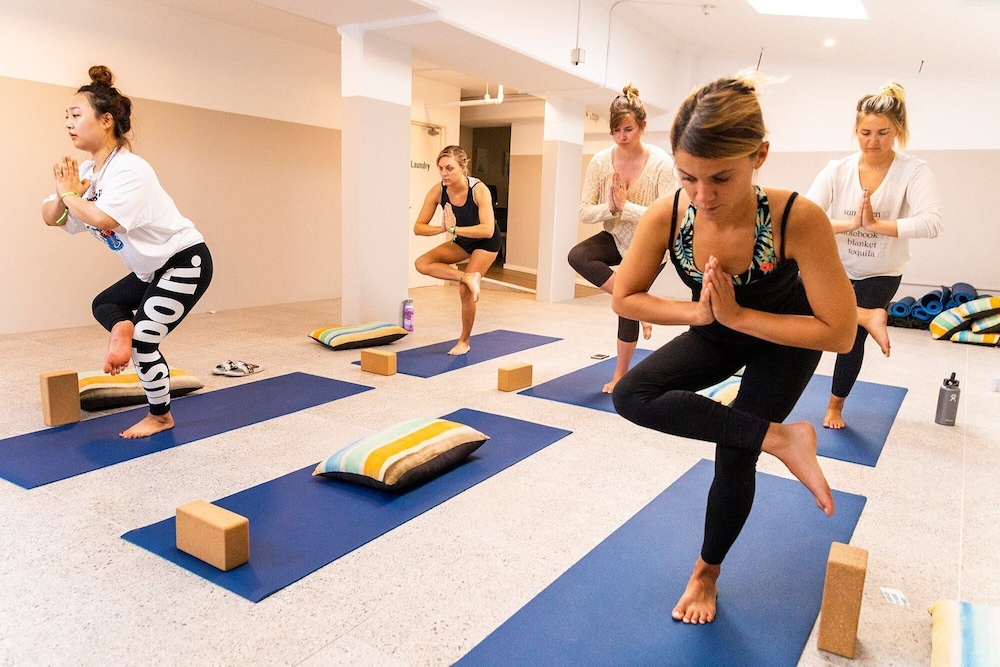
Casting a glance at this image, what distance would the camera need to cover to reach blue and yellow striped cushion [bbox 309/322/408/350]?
4703 mm

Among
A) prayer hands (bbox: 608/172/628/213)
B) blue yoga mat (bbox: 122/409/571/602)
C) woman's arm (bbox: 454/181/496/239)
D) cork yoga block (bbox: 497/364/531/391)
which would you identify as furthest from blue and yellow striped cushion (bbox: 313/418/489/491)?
woman's arm (bbox: 454/181/496/239)

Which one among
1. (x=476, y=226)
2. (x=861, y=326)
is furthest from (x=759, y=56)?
(x=861, y=326)

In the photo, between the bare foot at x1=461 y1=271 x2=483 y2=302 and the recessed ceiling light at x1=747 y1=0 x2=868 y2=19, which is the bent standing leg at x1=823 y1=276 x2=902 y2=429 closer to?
the bare foot at x1=461 y1=271 x2=483 y2=302

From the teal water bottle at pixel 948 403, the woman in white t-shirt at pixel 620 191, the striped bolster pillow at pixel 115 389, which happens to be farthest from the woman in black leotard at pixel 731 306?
the striped bolster pillow at pixel 115 389

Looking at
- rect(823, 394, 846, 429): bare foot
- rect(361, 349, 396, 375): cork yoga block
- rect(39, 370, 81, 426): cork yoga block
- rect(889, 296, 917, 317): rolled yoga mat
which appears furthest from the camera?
rect(889, 296, 917, 317): rolled yoga mat

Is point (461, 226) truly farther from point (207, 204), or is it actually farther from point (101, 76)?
point (207, 204)

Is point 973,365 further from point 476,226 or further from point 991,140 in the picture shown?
point 476,226

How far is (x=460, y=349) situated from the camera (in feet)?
15.6

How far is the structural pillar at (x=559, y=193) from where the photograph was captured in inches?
297

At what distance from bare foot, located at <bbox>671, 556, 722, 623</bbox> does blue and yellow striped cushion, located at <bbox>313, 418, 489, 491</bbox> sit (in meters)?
1.03

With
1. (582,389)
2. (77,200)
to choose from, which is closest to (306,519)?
(77,200)

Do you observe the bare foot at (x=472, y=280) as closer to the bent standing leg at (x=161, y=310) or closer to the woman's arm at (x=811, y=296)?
the bent standing leg at (x=161, y=310)

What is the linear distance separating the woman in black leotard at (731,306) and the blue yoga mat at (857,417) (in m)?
1.52

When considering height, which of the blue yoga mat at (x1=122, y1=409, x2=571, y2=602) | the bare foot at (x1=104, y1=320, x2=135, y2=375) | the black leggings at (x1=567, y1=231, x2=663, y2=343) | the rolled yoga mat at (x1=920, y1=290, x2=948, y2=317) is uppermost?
the black leggings at (x1=567, y1=231, x2=663, y2=343)
